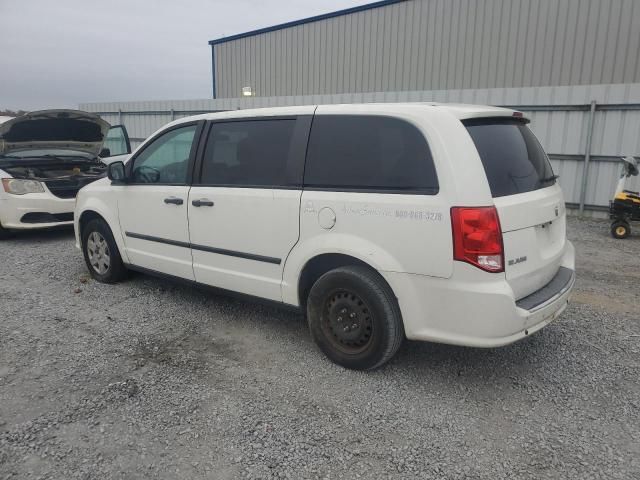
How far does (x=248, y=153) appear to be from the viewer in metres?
3.73

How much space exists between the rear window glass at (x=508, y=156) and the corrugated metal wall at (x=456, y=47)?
33.7ft

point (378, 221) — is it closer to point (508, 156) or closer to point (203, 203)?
point (508, 156)

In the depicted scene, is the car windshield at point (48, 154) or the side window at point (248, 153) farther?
the car windshield at point (48, 154)

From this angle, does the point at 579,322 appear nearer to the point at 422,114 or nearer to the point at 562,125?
the point at 422,114

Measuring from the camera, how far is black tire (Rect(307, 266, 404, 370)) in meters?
3.03

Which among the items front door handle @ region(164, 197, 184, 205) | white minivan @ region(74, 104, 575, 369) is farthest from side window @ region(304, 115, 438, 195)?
front door handle @ region(164, 197, 184, 205)

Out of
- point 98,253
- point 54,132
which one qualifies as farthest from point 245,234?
point 54,132

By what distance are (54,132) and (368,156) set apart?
21.6 ft

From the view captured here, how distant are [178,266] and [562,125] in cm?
765

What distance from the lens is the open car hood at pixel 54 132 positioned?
7.28m

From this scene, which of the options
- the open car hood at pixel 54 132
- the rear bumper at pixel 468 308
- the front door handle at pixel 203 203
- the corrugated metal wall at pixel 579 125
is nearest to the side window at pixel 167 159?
the front door handle at pixel 203 203

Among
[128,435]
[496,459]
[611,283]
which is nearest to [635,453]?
[496,459]

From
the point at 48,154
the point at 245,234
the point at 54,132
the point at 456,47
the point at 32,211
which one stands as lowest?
the point at 32,211

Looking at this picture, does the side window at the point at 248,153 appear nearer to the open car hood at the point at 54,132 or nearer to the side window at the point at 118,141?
the open car hood at the point at 54,132
